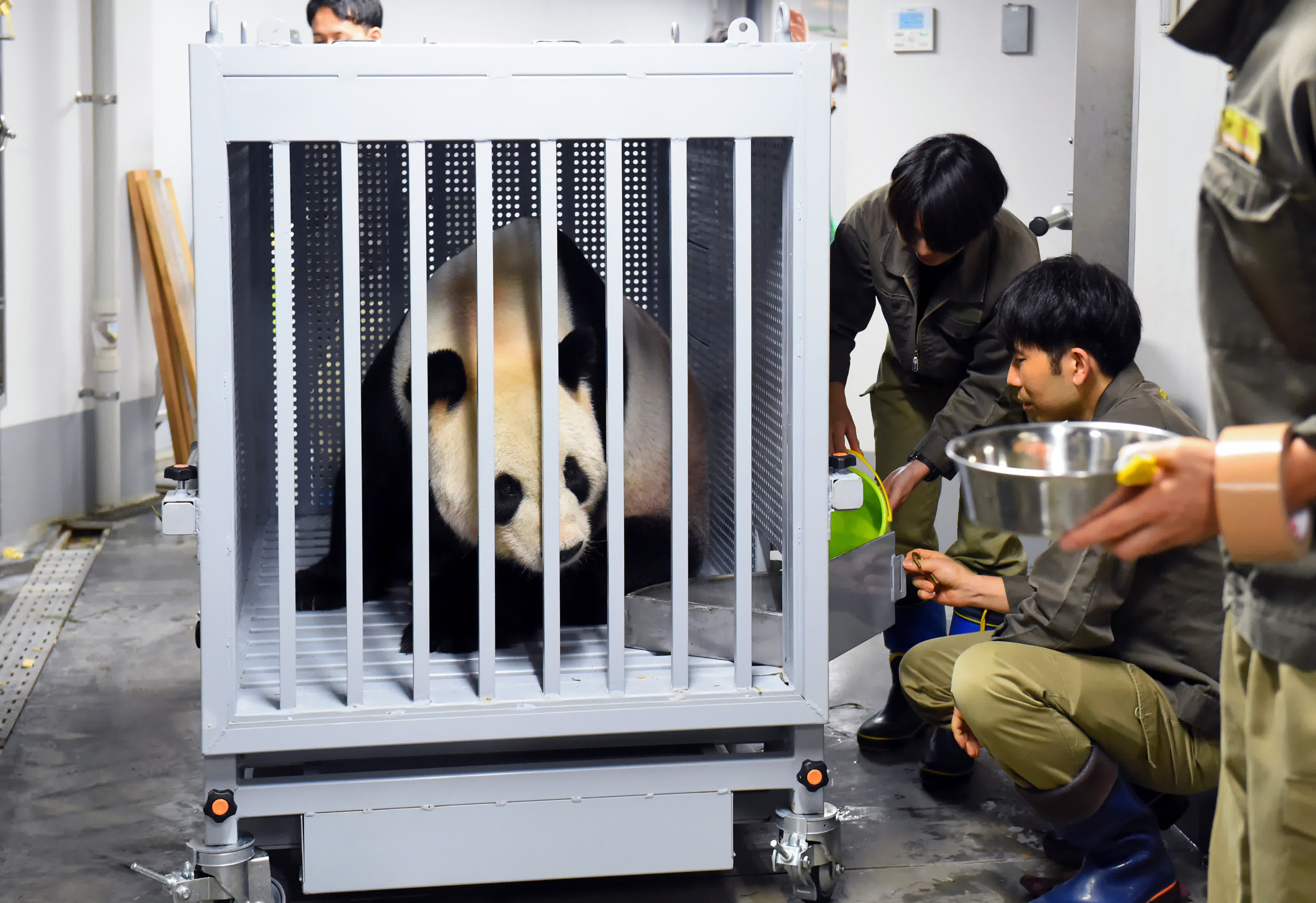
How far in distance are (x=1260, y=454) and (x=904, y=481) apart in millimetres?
1652

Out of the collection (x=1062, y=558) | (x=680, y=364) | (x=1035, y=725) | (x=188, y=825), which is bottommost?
(x=188, y=825)

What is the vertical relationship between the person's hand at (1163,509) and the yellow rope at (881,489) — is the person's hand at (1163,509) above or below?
above

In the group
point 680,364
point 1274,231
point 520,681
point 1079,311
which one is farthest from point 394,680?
point 1274,231

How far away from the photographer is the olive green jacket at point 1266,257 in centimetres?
91

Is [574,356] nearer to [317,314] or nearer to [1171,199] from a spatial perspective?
[317,314]

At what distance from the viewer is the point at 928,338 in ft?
8.80

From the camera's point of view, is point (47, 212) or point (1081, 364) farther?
point (47, 212)

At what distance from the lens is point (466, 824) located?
1813mm

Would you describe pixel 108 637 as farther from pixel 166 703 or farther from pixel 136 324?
pixel 136 324

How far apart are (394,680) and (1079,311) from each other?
45.7 inches

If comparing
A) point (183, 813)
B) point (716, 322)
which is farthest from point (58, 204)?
point (716, 322)

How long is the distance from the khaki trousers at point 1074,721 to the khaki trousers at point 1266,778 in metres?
0.78

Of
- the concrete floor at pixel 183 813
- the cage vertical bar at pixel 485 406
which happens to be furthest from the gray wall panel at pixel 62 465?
the cage vertical bar at pixel 485 406

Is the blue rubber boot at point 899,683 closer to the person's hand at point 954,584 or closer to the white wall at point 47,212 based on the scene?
the person's hand at point 954,584
